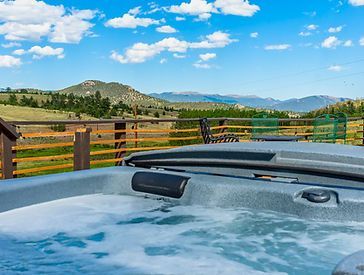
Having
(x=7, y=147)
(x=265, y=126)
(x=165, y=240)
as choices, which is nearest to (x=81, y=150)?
(x=7, y=147)

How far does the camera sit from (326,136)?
7.66 metres

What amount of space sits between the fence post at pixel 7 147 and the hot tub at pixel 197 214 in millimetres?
Result: 1413

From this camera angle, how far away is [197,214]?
104 inches

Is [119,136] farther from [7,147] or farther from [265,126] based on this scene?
[265,126]

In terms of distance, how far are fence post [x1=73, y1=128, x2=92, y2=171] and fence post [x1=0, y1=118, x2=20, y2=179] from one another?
63 centimetres

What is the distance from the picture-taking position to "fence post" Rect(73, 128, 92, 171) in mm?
4629

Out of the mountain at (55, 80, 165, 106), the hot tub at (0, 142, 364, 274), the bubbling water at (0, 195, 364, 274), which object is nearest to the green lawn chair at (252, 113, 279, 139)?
the hot tub at (0, 142, 364, 274)

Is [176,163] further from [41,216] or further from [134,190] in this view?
[41,216]

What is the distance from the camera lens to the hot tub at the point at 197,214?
6.95 ft

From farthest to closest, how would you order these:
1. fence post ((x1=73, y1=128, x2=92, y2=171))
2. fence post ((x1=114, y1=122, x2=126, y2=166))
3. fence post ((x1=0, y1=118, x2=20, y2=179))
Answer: fence post ((x1=114, y1=122, x2=126, y2=166)), fence post ((x1=73, y1=128, x2=92, y2=171)), fence post ((x1=0, y1=118, x2=20, y2=179))

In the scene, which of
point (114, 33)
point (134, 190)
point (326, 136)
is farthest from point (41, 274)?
point (114, 33)

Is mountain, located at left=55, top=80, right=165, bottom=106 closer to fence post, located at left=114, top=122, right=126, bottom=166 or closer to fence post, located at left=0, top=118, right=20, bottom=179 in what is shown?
fence post, located at left=114, top=122, right=126, bottom=166

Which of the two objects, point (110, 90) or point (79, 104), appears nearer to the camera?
point (79, 104)

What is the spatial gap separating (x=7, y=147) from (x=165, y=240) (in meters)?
2.38
